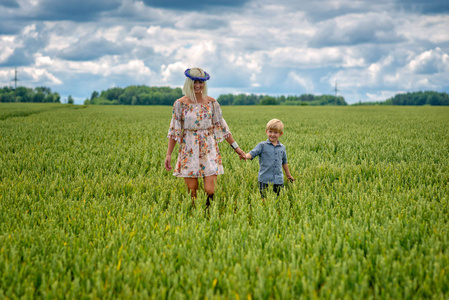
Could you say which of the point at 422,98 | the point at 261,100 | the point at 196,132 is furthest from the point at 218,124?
the point at 422,98

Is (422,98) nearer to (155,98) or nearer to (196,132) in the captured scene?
(155,98)

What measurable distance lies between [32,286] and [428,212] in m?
4.25

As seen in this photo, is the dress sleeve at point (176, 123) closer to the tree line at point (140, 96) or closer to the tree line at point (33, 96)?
the tree line at point (140, 96)

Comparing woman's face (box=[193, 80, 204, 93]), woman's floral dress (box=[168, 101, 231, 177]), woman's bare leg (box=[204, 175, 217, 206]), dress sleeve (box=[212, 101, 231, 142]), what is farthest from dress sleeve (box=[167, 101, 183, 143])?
woman's bare leg (box=[204, 175, 217, 206])

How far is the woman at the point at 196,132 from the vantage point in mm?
4426

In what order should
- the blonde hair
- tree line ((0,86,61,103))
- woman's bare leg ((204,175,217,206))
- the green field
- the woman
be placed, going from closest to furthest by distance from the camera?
the green field → the blonde hair → the woman → woman's bare leg ((204,175,217,206)) → tree line ((0,86,61,103))

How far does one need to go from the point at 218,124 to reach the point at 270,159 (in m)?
0.98

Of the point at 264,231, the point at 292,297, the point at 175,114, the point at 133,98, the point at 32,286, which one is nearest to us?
the point at 292,297

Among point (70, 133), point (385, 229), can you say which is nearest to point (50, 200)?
point (385, 229)

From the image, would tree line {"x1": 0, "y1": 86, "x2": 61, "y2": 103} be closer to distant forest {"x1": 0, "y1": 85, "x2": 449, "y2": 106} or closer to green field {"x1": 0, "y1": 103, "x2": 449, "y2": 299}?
distant forest {"x1": 0, "y1": 85, "x2": 449, "y2": 106}

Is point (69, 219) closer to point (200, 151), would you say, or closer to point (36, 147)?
point (200, 151)

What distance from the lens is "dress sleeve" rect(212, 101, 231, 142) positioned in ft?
15.3

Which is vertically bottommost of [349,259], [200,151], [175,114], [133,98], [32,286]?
[32,286]

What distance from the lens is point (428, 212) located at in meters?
3.65
